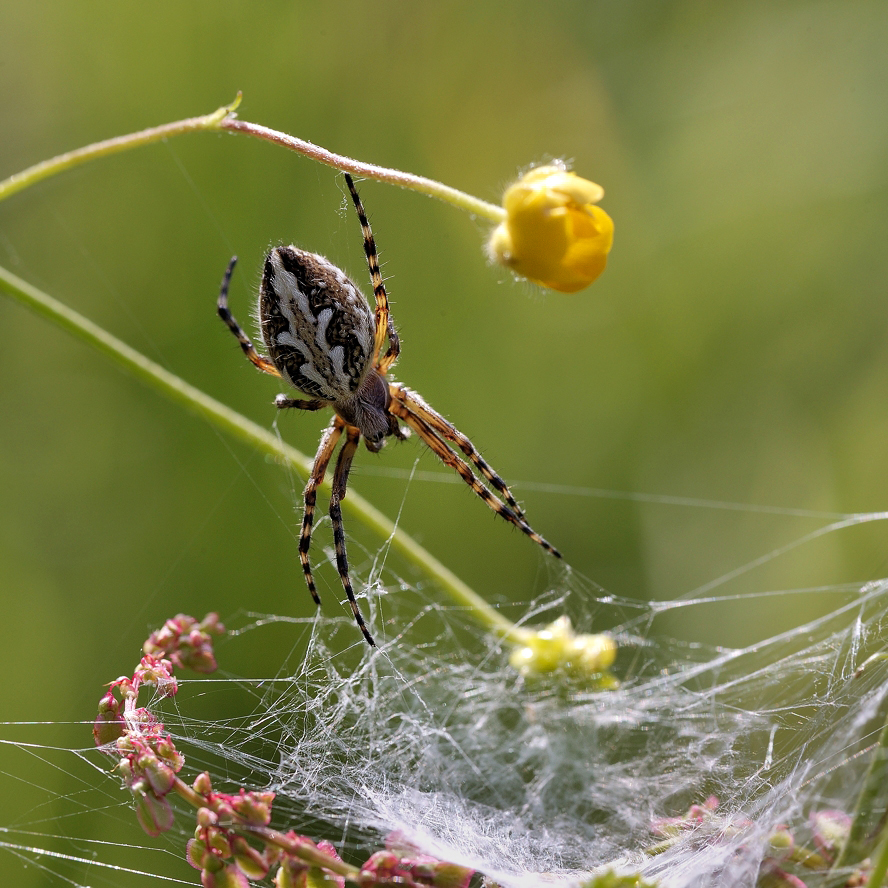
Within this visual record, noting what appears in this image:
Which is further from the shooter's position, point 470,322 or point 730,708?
point 470,322

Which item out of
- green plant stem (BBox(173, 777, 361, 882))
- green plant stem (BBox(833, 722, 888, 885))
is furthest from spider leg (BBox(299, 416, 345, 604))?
green plant stem (BBox(833, 722, 888, 885))

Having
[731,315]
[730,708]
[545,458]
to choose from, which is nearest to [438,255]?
[545,458]

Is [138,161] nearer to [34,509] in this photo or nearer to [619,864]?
[34,509]

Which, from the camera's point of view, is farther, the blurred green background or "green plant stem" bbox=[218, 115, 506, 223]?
the blurred green background

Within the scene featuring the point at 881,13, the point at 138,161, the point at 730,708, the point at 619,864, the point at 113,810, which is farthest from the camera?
the point at 138,161

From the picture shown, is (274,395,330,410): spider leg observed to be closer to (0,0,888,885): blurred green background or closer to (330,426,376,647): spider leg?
(330,426,376,647): spider leg

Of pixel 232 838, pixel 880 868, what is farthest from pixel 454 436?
pixel 880 868

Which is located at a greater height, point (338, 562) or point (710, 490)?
point (710, 490)
